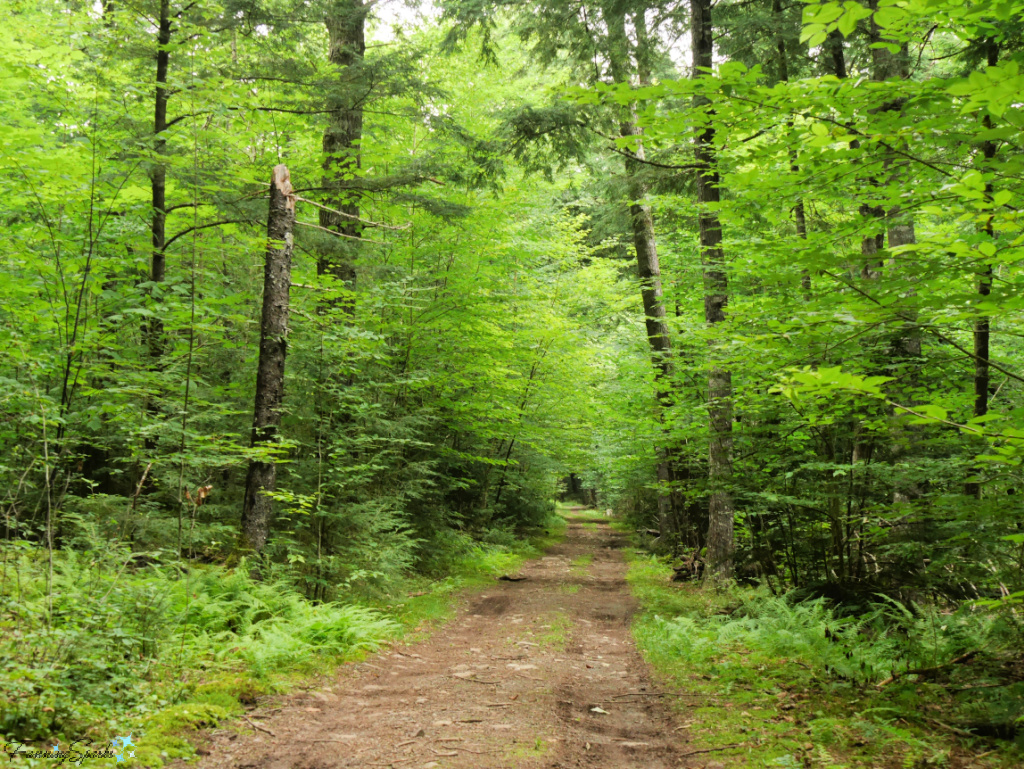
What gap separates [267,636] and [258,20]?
9485mm

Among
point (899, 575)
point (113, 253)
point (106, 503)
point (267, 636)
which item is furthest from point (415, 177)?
point (899, 575)

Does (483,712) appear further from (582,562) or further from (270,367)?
(582,562)

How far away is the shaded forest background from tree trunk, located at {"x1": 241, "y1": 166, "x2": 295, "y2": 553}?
0.25m

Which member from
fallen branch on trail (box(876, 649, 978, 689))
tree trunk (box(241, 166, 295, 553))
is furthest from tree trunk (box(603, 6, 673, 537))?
tree trunk (box(241, 166, 295, 553))

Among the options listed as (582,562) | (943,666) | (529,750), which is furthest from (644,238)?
(529,750)

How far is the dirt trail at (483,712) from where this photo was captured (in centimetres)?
403

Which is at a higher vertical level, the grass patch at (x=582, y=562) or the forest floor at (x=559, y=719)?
the forest floor at (x=559, y=719)

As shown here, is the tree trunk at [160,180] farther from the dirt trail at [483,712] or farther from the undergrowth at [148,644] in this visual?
the dirt trail at [483,712]

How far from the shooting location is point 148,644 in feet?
15.9

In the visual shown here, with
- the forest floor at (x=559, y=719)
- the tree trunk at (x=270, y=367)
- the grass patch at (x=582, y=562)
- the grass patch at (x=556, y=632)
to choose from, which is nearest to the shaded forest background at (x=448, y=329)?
the tree trunk at (x=270, y=367)

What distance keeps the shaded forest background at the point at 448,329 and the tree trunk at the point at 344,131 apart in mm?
84

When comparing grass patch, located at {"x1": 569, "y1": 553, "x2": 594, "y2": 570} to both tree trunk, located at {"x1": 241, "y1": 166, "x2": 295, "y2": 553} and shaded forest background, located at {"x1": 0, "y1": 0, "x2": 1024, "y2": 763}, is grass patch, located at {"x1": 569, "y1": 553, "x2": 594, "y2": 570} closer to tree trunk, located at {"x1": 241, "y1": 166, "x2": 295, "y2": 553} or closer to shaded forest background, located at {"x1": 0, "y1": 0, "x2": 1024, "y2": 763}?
shaded forest background, located at {"x1": 0, "y1": 0, "x2": 1024, "y2": 763}

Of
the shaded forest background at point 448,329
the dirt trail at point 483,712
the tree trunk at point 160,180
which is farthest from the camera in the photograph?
the tree trunk at point 160,180

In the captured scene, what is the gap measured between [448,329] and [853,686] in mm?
9031
